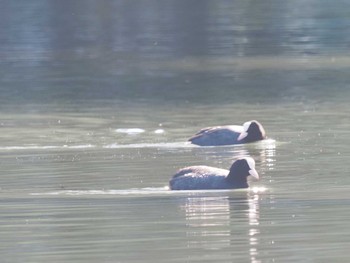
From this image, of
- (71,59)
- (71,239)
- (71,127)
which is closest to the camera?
(71,239)

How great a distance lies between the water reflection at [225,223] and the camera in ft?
39.4

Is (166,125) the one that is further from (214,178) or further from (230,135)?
(214,178)

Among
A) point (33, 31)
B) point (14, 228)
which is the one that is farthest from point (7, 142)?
point (33, 31)

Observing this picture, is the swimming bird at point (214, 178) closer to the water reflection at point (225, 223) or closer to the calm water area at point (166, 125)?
the calm water area at point (166, 125)

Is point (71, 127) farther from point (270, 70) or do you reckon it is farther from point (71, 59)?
point (71, 59)

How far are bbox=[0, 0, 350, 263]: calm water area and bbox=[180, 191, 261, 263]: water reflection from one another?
20 millimetres

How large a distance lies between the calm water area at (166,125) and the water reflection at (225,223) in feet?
0.06

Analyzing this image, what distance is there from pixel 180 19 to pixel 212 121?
18492mm

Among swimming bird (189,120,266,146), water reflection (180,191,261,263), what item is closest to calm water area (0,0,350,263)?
water reflection (180,191,261,263)

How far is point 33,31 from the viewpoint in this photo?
4197 centimetres

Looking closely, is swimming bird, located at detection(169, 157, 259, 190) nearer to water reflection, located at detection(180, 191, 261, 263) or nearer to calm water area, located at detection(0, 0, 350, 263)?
calm water area, located at detection(0, 0, 350, 263)

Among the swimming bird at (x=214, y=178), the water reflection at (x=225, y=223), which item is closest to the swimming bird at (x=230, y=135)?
the swimming bird at (x=214, y=178)

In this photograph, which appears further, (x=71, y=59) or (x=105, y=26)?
(x=105, y=26)

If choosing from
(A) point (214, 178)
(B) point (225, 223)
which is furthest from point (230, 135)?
(B) point (225, 223)
